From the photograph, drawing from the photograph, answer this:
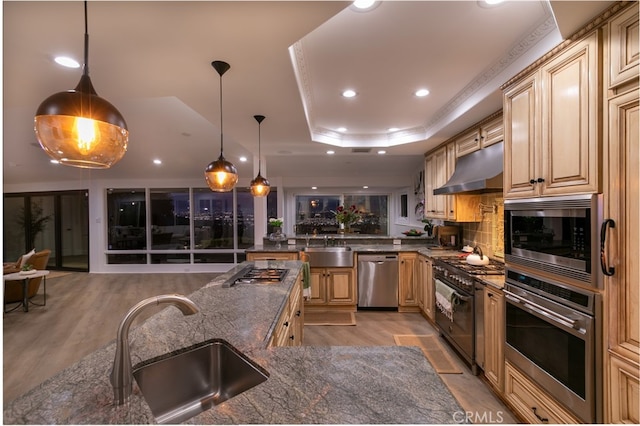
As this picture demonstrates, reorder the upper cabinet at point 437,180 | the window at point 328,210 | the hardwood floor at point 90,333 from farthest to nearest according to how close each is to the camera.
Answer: the window at point 328,210 < the upper cabinet at point 437,180 < the hardwood floor at point 90,333

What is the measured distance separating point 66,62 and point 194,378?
2004 mm

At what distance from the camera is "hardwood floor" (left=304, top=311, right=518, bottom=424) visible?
218cm

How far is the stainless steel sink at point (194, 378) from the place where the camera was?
3.88ft

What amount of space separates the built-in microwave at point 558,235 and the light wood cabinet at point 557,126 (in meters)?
0.07

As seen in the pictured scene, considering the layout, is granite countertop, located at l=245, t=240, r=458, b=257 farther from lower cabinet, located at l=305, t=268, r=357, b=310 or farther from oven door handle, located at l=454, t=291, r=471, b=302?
oven door handle, located at l=454, t=291, r=471, b=302

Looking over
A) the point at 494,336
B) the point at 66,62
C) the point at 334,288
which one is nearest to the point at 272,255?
the point at 334,288

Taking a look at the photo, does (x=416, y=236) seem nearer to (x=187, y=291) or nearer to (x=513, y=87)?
(x=513, y=87)

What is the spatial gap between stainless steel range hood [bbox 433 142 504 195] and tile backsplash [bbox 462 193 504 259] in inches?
13.2

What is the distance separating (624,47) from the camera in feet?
4.42

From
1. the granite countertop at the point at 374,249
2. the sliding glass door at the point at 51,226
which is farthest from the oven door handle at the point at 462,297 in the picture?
the sliding glass door at the point at 51,226

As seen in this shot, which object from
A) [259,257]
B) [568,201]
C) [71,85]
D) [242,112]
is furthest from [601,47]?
[259,257]

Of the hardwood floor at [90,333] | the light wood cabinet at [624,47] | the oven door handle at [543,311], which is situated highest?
the light wood cabinet at [624,47]

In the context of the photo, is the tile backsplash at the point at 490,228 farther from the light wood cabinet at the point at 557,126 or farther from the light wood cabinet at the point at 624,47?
the light wood cabinet at the point at 624,47

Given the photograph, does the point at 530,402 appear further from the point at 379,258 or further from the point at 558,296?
the point at 379,258
